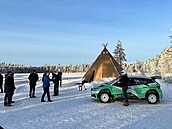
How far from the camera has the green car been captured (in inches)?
571

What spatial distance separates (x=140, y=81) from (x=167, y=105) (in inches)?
78.3

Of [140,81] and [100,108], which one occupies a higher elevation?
[140,81]

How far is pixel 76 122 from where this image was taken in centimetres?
962

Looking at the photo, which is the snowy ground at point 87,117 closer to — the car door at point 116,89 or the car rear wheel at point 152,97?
the car rear wheel at point 152,97

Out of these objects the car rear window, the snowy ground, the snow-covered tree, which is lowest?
the snowy ground

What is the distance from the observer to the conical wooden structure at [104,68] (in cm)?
2994

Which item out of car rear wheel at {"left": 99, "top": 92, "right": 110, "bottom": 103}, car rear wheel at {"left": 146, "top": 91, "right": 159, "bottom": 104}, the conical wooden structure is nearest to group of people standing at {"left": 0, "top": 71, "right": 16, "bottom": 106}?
car rear wheel at {"left": 99, "top": 92, "right": 110, "bottom": 103}

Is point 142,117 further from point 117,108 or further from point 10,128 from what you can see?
point 10,128

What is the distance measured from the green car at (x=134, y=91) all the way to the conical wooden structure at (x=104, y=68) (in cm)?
1485

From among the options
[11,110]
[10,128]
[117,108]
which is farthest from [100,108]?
[10,128]

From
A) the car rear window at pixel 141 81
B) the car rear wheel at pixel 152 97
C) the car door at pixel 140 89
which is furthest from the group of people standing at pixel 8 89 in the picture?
the car rear wheel at pixel 152 97

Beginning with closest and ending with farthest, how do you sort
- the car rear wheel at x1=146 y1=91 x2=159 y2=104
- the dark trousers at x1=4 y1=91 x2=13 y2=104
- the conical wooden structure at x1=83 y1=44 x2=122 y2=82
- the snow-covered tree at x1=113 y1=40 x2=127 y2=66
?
the dark trousers at x1=4 y1=91 x2=13 y2=104 → the car rear wheel at x1=146 y1=91 x2=159 y2=104 → the conical wooden structure at x1=83 y1=44 x2=122 y2=82 → the snow-covered tree at x1=113 y1=40 x2=127 y2=66

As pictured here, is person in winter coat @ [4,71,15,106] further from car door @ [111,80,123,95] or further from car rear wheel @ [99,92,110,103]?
car door @ [111,80,123,95]

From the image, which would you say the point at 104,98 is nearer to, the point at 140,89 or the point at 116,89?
the point at 116,89
